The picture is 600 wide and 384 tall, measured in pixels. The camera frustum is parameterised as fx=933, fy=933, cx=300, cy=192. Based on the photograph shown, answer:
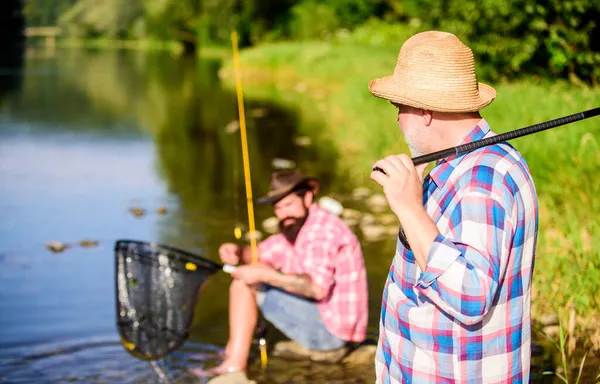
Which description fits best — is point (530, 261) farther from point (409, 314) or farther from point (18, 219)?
point (18, 219)

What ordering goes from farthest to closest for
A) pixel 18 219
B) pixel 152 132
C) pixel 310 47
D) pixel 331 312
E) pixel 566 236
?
pixel 310 47 → pixel 152 132 → pixel 18 219 → pixel 566 236 → pixel 331 312

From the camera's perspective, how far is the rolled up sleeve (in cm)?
242

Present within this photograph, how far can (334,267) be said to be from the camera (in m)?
4.98

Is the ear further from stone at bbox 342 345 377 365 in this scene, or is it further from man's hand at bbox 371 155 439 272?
stone at bbox 342 345 377 365

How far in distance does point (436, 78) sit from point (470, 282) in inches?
23.6

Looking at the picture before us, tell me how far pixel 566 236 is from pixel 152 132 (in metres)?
12.2

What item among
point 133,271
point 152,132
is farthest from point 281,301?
point 152,132

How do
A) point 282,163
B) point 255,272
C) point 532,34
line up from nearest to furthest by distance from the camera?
point 255,272
point 532,34
point 282,163

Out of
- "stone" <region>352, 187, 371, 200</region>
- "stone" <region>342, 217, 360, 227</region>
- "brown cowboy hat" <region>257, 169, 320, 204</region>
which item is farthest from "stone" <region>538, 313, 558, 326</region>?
"stone" <region>352, 187, 371, 200</region>

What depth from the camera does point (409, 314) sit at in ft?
8.80

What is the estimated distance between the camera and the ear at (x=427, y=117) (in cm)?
267

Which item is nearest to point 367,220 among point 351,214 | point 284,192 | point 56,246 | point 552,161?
point 351,214

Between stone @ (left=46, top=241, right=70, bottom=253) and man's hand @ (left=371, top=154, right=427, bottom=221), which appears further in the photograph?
stone @ (left=46, top=241, right=70, bottom=253)

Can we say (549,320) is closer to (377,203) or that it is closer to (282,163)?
(377,203)
